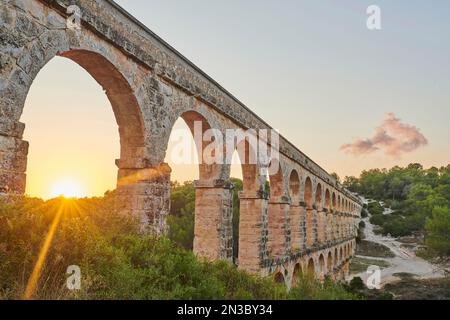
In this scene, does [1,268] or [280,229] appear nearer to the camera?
[1,268]

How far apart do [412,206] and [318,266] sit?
1761 inches

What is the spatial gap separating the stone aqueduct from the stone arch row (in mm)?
250

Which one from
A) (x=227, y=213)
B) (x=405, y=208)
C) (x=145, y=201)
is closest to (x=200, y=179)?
(x=227, y=213)

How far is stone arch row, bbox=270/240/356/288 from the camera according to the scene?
1388 cm

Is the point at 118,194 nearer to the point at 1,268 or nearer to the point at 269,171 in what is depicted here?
the point at 1,268

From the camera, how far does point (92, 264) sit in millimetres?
3850

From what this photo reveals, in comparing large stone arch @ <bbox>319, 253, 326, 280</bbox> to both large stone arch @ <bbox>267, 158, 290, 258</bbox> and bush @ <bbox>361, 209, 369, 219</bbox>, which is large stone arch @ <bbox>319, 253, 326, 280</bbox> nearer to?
large stone arch @ <bbox>267, 158, 290, 258</bbox>

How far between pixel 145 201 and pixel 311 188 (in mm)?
14140

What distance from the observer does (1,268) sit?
3.46m

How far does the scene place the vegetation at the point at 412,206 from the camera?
30625 millimetres

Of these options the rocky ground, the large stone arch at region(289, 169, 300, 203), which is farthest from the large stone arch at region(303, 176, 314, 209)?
the rocky ground
